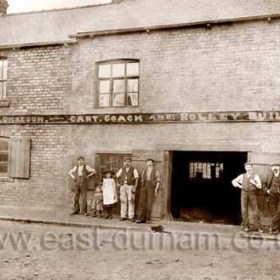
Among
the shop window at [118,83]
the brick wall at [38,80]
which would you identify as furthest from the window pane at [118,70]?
the brick wall at [38,80]

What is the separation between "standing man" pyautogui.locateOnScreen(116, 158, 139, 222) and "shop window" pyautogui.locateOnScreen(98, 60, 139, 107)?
1929 millimetres

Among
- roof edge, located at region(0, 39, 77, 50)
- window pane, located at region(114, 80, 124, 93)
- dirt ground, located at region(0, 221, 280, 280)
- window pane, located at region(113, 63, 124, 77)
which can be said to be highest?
roof edge, located at region(0, 39, 77, 50)

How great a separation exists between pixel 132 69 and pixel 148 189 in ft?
12.1

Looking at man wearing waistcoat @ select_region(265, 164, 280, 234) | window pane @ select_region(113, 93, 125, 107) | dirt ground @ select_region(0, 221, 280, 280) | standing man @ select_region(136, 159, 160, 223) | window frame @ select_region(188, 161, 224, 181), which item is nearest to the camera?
dirt ground @ select_region(0, 221, 280, 280)

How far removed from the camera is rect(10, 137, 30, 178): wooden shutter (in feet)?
52.3

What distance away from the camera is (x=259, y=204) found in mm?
12797

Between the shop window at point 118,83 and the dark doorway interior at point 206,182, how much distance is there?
3.04m

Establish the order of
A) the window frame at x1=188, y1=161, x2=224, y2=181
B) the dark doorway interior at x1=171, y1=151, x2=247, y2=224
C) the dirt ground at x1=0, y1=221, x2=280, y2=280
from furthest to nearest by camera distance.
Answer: the window frame at x1=188, y1=161, x2=224, y2=181, the dark doorway interior at x1=171, y1=151, x2=247, y2=224, the dirt ground at x1=0, y1=221, x2=280, y2=280

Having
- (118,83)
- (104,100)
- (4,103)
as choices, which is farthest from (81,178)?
(4,103)

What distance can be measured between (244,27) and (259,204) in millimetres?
4806

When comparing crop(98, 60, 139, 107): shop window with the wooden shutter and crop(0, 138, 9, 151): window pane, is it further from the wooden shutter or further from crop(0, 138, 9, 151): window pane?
crop(0, 138, 9, 151): window pane

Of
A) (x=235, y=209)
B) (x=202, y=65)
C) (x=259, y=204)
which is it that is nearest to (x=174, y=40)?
(x=202, y=65)

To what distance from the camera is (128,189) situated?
46.1 feet

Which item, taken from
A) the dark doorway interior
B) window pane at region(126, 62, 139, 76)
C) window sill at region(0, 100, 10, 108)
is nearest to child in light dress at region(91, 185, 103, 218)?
the dark doorway interior
